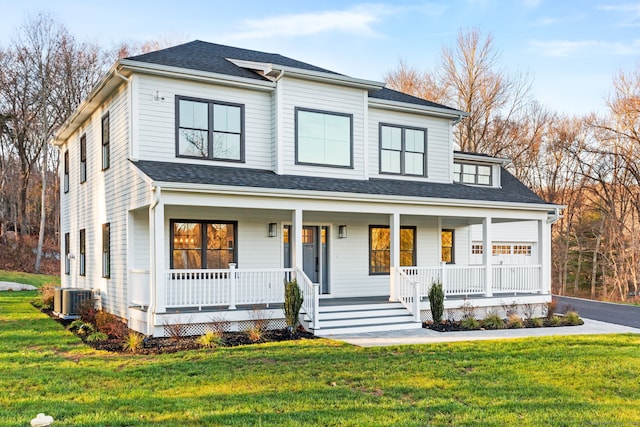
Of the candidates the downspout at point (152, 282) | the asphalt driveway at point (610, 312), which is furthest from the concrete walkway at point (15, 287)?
the asphalt driveway at point (610, 312)

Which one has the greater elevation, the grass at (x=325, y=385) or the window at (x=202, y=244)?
the window at (x=202, y=244)

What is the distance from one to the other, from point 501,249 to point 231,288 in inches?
571

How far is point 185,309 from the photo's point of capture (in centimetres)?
1132

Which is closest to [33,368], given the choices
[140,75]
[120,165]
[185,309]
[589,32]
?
[185,309]

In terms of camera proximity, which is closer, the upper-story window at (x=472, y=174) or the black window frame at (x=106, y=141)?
the black window frame at (x=106, y=141)

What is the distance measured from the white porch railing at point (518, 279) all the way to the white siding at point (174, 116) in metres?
7.20

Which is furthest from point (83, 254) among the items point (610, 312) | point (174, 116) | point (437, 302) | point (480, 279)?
point (610, 312)

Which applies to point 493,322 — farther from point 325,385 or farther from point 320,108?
point 325,385

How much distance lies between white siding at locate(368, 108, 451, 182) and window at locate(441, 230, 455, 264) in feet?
6.15

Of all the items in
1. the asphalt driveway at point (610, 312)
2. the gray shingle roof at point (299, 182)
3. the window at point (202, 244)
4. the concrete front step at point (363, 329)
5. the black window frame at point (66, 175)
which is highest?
the black window frame at point (66, 175)

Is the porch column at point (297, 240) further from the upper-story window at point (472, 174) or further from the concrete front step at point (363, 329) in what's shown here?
the upper-story window at point (472, 174)

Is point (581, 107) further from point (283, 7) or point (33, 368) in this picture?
point (33, 368)

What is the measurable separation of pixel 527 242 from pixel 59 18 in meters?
27.7

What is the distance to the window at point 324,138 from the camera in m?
13.4
